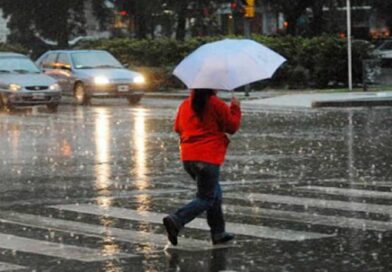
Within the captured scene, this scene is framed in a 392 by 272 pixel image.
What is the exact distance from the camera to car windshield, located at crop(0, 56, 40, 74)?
2936cm

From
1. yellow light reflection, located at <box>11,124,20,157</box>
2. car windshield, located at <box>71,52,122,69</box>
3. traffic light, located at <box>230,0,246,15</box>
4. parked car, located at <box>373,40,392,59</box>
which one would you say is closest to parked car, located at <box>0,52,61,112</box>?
car windshield, located at <box>71,52,122,69</box>

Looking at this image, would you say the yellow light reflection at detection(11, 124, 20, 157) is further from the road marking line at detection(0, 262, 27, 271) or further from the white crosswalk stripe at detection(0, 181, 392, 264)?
the road marking line at detection(0, 262, 27, 271)

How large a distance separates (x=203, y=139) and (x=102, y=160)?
24.0 feet

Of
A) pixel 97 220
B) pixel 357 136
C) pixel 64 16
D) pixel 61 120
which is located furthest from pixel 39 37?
pixel 97 220

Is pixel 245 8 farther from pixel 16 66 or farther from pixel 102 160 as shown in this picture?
pixel 102 160

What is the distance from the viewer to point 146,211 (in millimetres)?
10648

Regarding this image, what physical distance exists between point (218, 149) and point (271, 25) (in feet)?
264

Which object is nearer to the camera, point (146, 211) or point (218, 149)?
point (218, 149)

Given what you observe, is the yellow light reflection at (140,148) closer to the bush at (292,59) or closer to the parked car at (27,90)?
the parked car at (27,90)

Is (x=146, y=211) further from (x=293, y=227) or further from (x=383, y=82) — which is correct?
(x=383, y=82)

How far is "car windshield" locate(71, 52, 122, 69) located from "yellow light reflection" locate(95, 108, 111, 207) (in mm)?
6732

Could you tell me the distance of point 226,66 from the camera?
27.1 ft

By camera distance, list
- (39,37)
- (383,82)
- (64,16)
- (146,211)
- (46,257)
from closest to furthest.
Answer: (46,257)
(146,211)
(383,82)
(64,16)
(39,37)

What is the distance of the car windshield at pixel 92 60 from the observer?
103ft
